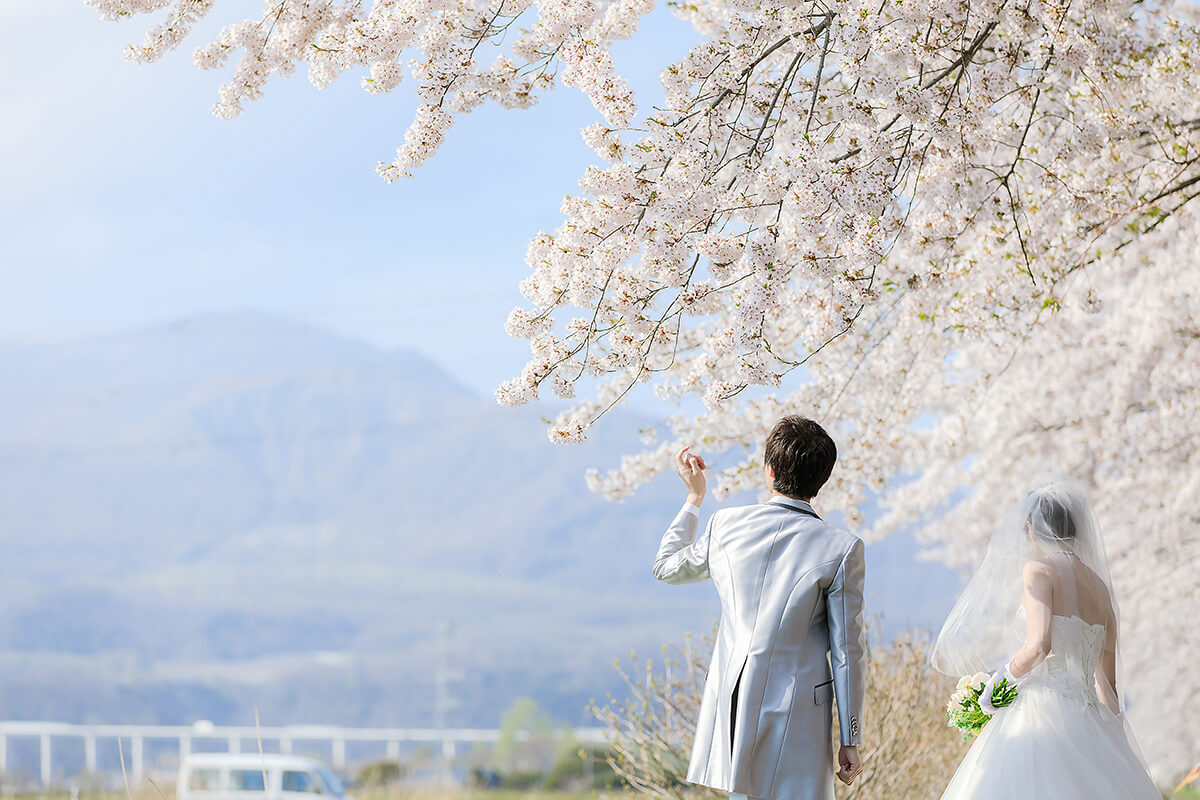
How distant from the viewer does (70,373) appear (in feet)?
396

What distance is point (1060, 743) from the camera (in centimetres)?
272

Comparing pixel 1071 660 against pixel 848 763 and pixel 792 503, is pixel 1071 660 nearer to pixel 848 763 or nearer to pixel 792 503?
pixel 848 763

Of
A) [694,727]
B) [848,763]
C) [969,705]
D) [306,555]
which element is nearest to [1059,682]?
[969,705]

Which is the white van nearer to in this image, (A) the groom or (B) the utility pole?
(A) the groom

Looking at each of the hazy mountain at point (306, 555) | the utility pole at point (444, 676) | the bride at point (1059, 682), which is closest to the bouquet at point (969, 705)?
the bride at point (1059, 682)

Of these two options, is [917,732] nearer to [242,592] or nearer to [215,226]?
[242,592]

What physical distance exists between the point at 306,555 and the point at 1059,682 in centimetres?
9513

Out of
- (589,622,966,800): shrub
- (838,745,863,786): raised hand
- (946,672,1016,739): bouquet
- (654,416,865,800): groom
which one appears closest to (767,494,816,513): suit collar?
(654,416,865,800): groom

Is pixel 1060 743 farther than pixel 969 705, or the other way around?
pixel 969 705

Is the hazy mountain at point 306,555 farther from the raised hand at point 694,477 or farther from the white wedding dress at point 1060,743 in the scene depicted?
the raised hand at point 694,477

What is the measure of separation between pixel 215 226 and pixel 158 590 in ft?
192

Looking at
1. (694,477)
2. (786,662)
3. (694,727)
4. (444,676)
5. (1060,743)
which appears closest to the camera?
(786,662)

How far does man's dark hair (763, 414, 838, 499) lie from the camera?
230 centimetres

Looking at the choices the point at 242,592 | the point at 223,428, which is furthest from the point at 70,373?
the point at 242,592
